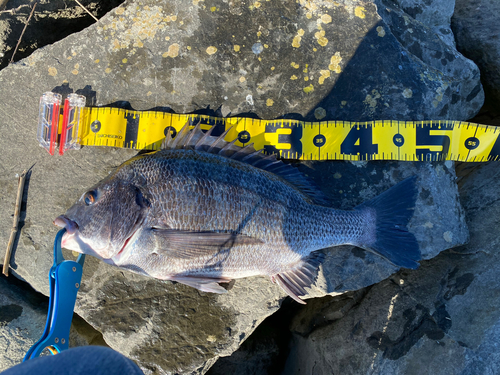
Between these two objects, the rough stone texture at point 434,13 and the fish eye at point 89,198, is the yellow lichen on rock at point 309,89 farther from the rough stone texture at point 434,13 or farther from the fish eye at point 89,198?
the fish eye at point 89,198

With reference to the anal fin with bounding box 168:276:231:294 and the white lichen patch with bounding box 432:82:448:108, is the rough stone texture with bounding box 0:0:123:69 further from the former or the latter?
the white lichen patch with bounding box 432:82:448:108

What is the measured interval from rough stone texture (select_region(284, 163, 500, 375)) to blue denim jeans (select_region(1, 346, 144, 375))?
2094 millimetres

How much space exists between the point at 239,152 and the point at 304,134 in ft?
2.22

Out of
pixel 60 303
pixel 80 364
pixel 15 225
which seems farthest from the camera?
pixel 15 225

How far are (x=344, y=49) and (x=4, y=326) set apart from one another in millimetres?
4024

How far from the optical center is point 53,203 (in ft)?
9.91

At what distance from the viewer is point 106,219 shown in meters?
2.46

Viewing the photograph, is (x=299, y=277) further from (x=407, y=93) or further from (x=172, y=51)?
(x=172, y=51)

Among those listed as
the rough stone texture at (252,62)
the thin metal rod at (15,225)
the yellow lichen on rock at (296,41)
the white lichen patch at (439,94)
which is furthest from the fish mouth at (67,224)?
the white lichen patch at (439,94)

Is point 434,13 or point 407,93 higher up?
point 434,13

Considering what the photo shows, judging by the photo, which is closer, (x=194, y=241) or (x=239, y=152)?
(x=194, y=241)

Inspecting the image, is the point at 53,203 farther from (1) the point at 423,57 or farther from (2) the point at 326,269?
(1) the point at 423,57

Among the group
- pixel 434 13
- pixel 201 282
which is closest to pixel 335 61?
pixel 434 13

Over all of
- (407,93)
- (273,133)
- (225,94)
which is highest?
(407,93)
